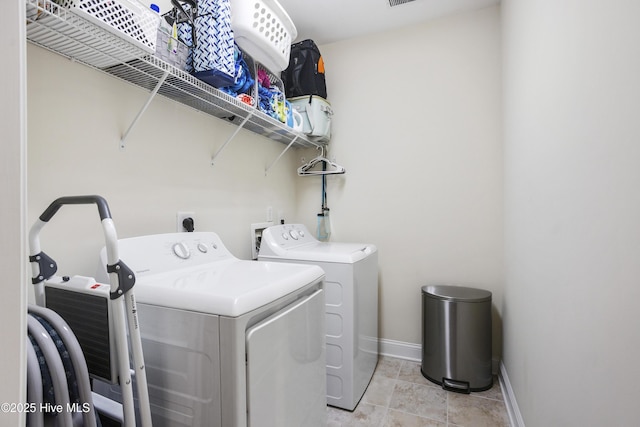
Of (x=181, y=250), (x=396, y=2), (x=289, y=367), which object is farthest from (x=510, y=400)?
(x=396, y=2)

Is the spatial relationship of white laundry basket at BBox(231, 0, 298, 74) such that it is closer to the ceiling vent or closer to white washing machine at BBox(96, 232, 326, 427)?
the ceiling vent

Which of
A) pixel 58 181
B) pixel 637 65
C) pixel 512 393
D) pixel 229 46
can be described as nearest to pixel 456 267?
pixel 512 393

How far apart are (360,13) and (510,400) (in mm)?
2718

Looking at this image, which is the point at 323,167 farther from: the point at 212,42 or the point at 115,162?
the point at 115,162

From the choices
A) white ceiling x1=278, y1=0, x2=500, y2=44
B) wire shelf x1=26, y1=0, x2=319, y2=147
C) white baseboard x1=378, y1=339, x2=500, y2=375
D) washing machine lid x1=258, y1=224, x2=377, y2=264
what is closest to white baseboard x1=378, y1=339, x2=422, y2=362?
white baseboard x1=378, y1=339, x2=500, y2=375

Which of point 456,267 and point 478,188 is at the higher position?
point 478,188

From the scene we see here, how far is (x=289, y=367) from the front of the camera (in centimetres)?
103

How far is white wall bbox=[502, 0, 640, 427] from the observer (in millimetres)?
617

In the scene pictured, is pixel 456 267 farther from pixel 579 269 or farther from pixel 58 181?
pixel 58 181

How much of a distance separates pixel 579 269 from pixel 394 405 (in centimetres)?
142

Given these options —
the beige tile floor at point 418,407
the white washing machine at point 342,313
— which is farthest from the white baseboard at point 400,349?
the white washing machine at point 342,313

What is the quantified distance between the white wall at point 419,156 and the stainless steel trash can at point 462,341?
297 mm

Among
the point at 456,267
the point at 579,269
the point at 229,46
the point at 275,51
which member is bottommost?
the point at 456,267

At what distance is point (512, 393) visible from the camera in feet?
5.48
